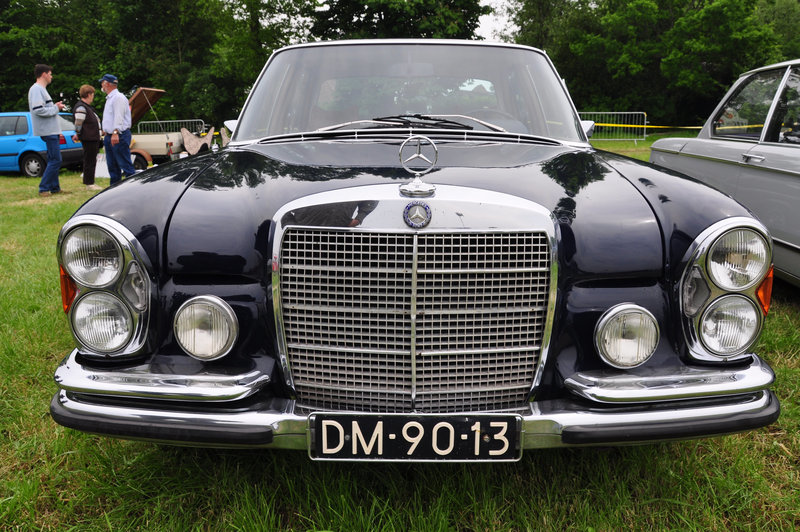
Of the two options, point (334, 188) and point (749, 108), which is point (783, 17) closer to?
point (749, 108)

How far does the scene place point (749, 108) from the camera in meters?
4.46

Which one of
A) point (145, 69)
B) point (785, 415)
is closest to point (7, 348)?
point (785, 415)

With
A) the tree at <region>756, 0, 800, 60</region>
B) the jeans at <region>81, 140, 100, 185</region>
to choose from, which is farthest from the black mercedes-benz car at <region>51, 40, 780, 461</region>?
the tree at <region>756, 0, 800, 60</region>

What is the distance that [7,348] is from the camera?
129 inches

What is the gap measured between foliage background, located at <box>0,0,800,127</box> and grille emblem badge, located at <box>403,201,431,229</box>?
25.9 m

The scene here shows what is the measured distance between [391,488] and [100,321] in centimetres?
116

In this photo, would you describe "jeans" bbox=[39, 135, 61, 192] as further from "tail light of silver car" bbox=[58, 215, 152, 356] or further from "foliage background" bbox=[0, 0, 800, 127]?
"foliage background" bbox=[0, 0, 800, 127]

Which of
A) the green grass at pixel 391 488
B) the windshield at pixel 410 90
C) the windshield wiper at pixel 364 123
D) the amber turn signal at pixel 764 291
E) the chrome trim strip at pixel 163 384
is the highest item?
the windshield at pixel 410 90

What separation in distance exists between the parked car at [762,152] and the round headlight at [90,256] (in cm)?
372

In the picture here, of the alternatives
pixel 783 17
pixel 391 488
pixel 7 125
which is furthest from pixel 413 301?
pixel 783 17

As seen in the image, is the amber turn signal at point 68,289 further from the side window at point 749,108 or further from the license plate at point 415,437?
the side window at point 749,108

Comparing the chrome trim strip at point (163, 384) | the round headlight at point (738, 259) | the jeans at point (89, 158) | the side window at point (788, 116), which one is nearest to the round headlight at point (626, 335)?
the round headlight at point (738, 259)

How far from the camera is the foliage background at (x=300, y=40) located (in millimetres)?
26859

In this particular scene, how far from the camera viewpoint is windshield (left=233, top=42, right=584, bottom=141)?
2.86 m
